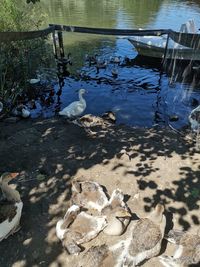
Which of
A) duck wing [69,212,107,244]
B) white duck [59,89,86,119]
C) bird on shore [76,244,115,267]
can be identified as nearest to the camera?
bird on shore [76,244,115,267]

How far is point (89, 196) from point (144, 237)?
1879 mm

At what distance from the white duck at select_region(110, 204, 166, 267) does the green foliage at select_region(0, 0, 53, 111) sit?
31.4 ft

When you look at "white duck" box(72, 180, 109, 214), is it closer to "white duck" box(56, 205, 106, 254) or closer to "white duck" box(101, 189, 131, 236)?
"white duck" box(101, 189, 131, 236)

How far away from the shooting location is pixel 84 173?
8273 millimetres

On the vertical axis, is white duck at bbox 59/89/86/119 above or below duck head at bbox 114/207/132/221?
below

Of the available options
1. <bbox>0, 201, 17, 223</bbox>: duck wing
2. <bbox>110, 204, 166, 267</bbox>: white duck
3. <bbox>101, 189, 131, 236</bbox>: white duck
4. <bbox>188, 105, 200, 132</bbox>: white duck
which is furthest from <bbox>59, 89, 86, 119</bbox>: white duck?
<bbox>110, 204, 166, 267</bbox>: white duck

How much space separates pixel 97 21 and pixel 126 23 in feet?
11.8

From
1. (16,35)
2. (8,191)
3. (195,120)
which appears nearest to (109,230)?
(8,191)

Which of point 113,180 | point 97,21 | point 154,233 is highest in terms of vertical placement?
point 154,233

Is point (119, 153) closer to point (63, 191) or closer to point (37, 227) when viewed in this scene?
point (63, 191)

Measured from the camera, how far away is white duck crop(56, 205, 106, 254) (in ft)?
19.9

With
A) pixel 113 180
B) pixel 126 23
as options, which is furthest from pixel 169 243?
pixel 126 23

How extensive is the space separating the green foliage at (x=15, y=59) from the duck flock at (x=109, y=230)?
7.96 metres

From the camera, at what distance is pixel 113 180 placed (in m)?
7.99
